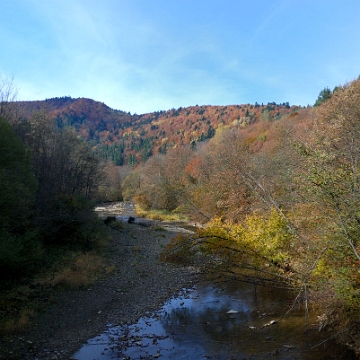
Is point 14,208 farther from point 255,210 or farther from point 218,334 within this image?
point 255,210

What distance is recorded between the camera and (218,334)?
10.3 metres

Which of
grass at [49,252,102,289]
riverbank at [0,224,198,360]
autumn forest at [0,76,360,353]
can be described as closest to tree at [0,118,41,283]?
autumn forest at [0,76,360,353]

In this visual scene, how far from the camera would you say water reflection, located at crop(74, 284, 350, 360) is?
897 centimetres

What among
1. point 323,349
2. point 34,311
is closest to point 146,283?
point 34,311

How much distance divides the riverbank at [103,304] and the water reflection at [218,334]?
69 centimetres

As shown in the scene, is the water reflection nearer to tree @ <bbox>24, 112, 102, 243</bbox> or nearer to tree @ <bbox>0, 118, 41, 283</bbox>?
tree @ <bbox>0, 118, 41, 283</bbox>

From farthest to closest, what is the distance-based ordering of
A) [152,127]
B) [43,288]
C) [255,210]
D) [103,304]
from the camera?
[152,127]
[43,288]
[103,304]
[255,210]

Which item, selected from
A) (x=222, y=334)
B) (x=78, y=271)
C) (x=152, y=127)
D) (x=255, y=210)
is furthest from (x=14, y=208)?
(x=152, y=127)

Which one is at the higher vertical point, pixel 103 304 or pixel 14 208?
pixel 14 208

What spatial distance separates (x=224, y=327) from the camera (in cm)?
1081

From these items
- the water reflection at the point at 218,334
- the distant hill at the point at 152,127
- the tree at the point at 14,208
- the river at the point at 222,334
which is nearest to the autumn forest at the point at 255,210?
the tree at the point at 14,208

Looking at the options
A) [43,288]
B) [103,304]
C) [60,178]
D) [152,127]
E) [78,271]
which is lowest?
[103,304]

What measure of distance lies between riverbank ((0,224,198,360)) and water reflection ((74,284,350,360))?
0.69m

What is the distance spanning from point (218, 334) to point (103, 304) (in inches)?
207
